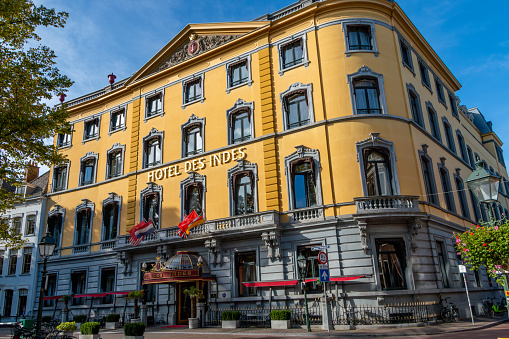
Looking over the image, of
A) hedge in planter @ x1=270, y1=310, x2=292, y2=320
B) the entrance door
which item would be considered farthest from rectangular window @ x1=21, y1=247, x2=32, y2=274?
hedge in planter @ x1=270, y1=310, x2=292, y2=320

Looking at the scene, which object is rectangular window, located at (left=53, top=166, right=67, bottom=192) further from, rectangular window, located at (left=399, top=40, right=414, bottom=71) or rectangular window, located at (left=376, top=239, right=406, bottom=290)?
rectangular window, located at (left=399, top=40, right=414, bottom=71)

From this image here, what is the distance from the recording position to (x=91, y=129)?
36875 millimetres

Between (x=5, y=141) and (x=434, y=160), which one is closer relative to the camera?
(x=5, y=141)

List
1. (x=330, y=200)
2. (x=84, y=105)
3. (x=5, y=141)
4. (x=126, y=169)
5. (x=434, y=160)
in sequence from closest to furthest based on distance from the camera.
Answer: (x=5, y=141) < (x=330, y=200) < (x=434, y=160) < (x=126, y=169) < (x=84, y=105)

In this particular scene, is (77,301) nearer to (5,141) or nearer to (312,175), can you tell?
Result: (5,141)

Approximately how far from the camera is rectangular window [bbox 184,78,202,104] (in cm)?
3055

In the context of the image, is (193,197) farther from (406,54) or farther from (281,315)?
(406,54)

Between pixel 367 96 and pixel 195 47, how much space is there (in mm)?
14606

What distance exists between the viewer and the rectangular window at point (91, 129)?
36.3 metres

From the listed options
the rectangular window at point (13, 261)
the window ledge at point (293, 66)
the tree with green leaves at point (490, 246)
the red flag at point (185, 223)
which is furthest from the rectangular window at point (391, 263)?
the rectangular window at point (13, 261)

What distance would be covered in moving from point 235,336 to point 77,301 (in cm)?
1932

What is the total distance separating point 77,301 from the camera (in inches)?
1246

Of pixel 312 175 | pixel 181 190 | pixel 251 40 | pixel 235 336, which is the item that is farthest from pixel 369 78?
pixel 235 336

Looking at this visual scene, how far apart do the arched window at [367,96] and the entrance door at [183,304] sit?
15330mm
